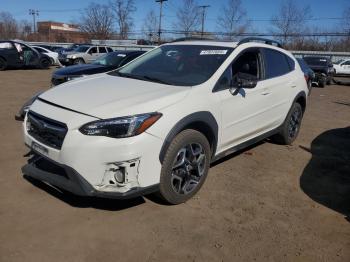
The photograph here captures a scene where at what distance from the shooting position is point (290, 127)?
6.49 m

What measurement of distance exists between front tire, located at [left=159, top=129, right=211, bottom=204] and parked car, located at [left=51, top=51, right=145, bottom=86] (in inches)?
240

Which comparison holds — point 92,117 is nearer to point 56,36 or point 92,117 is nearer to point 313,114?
point 313,114

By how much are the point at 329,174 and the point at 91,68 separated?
22.2 ft

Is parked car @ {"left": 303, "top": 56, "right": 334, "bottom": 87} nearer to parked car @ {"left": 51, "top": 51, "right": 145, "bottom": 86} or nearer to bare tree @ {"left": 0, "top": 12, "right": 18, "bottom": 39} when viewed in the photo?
parked car @ {"left": 51, "top": 51, "right": 145, "bottom": 86}

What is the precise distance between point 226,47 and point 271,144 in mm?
2473

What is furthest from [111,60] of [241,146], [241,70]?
[241,146]

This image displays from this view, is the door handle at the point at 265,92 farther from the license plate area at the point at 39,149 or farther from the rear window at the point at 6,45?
the rear window at the point at 6,45

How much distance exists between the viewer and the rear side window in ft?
18.1

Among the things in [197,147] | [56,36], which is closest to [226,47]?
[197,147]

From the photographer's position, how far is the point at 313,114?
10383 mm

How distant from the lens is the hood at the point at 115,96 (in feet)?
11.4

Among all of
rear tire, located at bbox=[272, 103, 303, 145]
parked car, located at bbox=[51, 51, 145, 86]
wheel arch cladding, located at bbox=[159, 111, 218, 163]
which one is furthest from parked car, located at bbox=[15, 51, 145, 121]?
rear tire, located at bbox=[272, 103, 303, 145]

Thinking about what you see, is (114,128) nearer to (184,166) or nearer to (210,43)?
(184,166)

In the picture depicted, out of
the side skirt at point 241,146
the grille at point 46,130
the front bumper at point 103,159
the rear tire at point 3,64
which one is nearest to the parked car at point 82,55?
the rear tire at point 3,64
